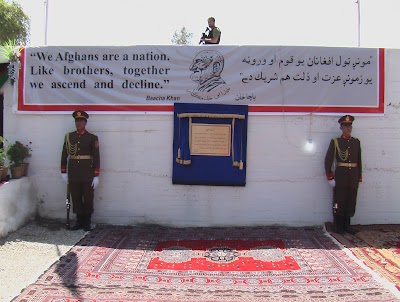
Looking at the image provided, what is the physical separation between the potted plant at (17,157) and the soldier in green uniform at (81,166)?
66cm

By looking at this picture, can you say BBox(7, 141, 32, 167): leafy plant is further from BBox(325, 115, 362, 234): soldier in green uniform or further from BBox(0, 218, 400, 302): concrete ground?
BBox(325, 115, 362, 234): soldier in green uniform

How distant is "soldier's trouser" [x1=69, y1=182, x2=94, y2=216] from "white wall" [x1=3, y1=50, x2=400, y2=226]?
1.27ft

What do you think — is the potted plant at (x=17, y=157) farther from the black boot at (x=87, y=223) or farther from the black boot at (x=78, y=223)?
the black boot at (x=87, y=223)

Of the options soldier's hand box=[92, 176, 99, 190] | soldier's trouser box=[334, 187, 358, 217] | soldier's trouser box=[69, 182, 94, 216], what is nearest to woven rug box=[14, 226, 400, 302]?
soldier's trouser box=[69, 182, 94, 216]

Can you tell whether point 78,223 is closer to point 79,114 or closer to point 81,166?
point 81,166

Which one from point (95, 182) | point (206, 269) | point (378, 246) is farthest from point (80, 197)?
point (378, 246)

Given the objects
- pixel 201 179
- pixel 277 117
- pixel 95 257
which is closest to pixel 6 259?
pixel 95 257

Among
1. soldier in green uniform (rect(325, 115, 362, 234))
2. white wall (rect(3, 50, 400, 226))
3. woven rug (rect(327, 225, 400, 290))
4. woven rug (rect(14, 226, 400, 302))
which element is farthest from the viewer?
white wall (rect(3, 50, 400, 226))

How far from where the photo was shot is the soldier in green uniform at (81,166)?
589 cm

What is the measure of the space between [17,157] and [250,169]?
354 centimetres

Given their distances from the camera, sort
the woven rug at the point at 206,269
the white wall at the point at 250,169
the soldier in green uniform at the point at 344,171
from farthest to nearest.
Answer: the white wall at the point at 250,169 → the soldier in green uniform at the point at 344,171 → the woven rug at the point at 206,269

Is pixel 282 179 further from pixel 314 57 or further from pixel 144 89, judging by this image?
pixel 144 89

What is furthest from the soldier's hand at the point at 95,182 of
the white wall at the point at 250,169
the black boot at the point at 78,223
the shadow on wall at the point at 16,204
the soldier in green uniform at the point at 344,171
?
the soldier in green uniform at the point at 344,171

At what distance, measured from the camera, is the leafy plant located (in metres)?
6.04
